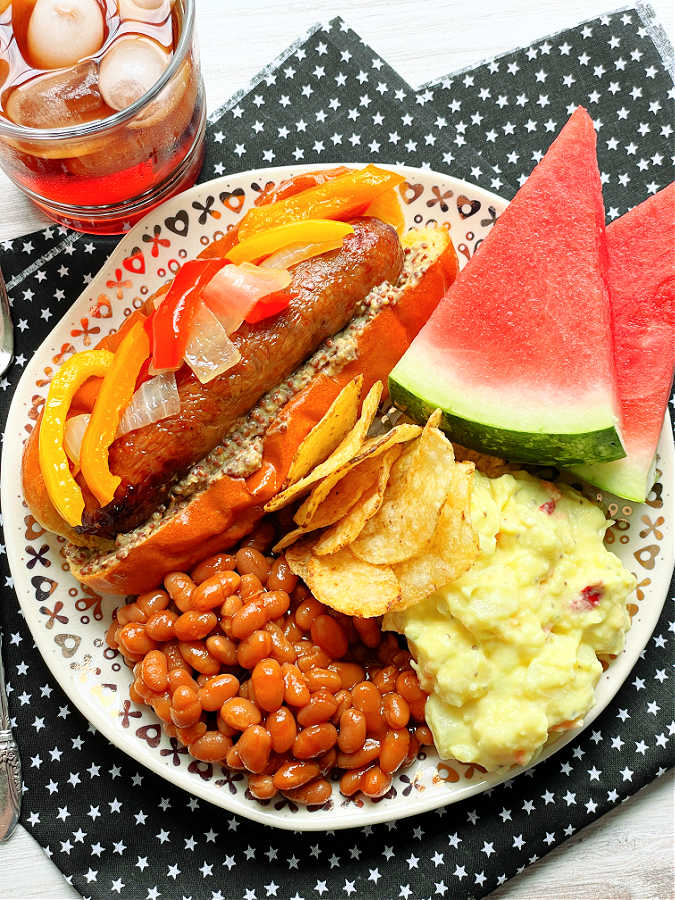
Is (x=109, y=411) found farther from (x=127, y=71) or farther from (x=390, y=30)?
(x=390, y=30)

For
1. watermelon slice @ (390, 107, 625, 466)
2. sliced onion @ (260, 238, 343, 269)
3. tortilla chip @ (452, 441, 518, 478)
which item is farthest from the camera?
tortilla chip @ (452, 441, 518, 478)

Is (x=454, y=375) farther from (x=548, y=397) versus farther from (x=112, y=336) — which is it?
(x=112, y=336)

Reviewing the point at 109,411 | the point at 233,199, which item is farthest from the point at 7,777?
the point at 233,199

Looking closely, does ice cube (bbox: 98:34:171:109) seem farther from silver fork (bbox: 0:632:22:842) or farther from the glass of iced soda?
silver fork (bbox: 0:632:22:842)

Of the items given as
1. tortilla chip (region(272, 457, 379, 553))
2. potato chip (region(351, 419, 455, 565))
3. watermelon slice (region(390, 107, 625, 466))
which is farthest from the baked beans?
watermelon slice (region(390, 107, 625, 466))

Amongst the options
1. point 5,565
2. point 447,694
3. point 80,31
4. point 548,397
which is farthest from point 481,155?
point 5,565

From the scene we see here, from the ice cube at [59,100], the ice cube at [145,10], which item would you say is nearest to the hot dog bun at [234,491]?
the ice cube at [59,100]
